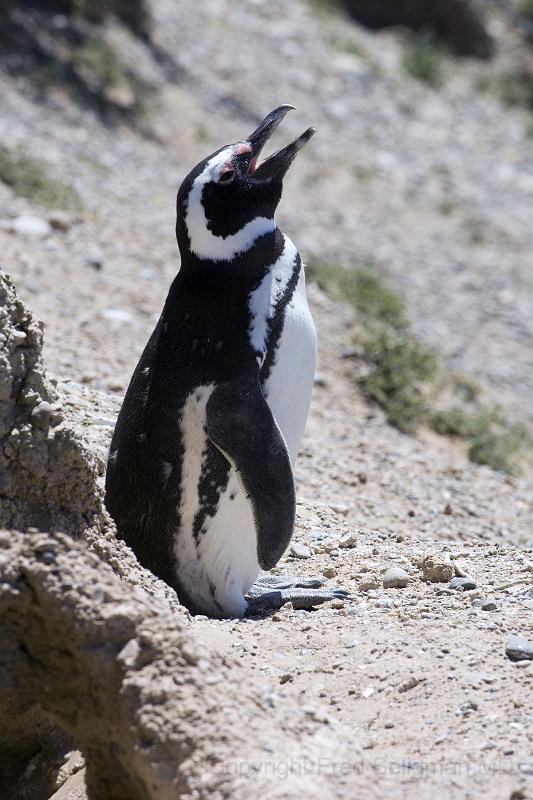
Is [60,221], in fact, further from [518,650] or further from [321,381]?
[518,650]

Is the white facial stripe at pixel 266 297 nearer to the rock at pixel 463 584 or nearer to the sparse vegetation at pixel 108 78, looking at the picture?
the rock at pixel 463 584

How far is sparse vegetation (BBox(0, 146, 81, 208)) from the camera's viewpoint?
7098 millimetres

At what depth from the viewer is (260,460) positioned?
356 cm

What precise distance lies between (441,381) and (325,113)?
3.97 meters

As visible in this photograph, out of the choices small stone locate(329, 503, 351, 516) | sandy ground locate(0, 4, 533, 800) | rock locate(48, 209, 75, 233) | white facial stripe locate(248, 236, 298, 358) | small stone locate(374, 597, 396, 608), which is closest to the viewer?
sandy ground locate(0, 4, 533, 800)

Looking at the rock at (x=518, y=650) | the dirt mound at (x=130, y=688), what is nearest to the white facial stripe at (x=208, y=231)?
the dirt mound at (x=130, y=688)

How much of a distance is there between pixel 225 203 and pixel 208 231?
11 centimetres

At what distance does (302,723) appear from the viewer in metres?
2.48

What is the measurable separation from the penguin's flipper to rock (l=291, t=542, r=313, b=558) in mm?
619

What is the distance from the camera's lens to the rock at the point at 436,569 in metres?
3.68

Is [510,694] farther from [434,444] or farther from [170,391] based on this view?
[434,444]

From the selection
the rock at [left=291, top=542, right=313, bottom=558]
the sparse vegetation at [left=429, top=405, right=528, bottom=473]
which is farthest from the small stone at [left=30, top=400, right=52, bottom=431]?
the sparse vegetation at [left=429, top=405, right=528, bottom=473]

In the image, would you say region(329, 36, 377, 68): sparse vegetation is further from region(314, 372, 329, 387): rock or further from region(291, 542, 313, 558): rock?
region(291, 542, 313, 558): rock

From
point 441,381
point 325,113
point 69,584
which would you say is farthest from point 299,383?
point 325,113
